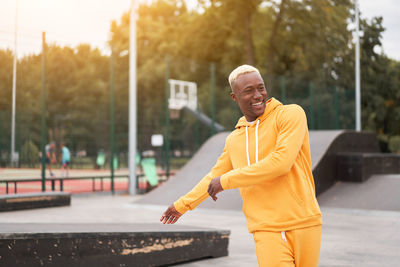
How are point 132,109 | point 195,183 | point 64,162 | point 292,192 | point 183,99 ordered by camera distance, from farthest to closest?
1. point 183,99
2. point 64,162
3. point 132,109
4. point 195,183
5. point 292,192

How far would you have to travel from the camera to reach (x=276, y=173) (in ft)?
9.38

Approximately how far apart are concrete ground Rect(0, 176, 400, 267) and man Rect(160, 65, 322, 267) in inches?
139

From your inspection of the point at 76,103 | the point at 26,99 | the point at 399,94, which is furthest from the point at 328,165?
the point at 76,103

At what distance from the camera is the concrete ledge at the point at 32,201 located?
12.2 meters

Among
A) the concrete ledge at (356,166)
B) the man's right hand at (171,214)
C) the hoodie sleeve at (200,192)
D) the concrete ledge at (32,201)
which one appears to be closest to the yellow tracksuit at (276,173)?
the hoodie sleeve at (200,192)

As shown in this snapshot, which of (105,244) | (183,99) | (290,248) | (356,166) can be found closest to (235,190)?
(356,166)

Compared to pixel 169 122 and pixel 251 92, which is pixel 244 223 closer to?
pixel 251 92

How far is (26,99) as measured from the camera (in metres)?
16.1

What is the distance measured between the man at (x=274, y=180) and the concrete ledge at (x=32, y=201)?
10.1m

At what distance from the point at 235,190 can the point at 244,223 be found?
244 centimetres

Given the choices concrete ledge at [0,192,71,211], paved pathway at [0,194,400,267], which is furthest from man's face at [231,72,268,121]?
concrete ledge at [0,192,71,211]

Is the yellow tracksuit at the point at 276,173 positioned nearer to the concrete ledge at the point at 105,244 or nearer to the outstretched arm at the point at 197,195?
the outstretched arm at the point at 197,195

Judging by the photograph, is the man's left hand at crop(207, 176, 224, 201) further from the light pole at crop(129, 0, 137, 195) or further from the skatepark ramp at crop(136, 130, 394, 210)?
the light pole at crop(129, 0, 137, 195)

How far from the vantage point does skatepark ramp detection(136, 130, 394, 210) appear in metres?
12.6
